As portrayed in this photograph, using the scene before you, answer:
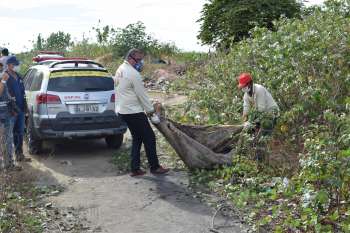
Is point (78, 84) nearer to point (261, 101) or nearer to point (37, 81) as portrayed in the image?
point (37, 81)

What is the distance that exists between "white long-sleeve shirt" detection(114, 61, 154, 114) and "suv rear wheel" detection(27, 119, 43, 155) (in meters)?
2.62

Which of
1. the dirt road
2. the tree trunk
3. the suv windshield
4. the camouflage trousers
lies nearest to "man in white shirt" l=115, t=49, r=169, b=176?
the tree trunk

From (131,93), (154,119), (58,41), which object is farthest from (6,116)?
(58,41)

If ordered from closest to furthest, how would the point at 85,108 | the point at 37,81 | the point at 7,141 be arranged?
the point at 7,141
the point at 85,108
the point at 37,81

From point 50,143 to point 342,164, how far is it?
25.4 feet

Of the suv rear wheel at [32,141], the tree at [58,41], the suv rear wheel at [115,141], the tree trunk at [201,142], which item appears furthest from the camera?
the tree at [58,41]

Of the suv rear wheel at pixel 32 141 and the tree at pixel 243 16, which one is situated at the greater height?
the tree at pixel 243 16

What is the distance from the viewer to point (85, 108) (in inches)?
371

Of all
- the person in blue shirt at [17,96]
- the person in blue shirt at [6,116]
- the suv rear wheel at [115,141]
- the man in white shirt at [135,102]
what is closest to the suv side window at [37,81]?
the person in blue shirt at [17,96]

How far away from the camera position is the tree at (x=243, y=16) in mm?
20891

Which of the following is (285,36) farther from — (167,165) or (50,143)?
(50,143)

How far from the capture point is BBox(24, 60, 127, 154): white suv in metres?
9.27

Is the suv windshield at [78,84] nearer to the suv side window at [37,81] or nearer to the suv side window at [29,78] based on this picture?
the suv side window at [37,81]

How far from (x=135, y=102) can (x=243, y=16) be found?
14342 millimetres
